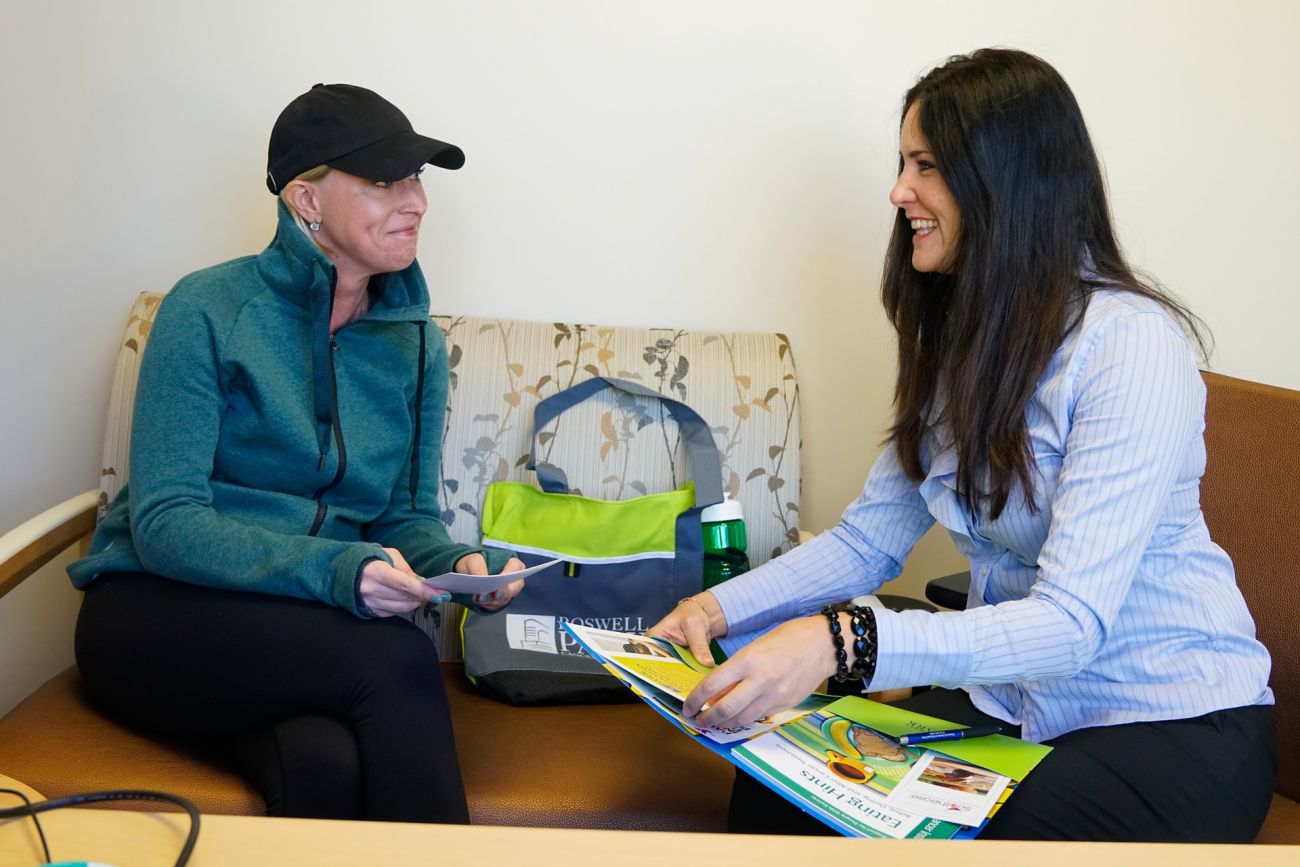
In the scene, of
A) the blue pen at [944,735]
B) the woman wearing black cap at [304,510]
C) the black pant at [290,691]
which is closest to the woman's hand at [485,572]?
the woman wearing black cap at [304,510]

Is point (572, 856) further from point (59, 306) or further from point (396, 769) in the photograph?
point (59, 306)

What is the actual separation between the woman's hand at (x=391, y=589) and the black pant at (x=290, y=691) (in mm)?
39

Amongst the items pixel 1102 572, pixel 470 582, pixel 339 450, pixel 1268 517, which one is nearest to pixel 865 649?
pixel 1102 572

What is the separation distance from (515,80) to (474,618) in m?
0.99

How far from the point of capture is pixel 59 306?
6.99 feet

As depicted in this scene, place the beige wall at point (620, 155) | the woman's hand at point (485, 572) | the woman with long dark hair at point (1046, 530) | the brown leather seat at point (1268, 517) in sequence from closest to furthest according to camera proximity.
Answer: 1. the woman with long dark hair at point (1046, 530)
2. the brown leather seat at point (1268, 517)
3. the woman's hand at point (485, 572)
4. the beige wall at point (620, 155)

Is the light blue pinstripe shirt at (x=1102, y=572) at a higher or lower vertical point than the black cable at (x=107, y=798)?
higher

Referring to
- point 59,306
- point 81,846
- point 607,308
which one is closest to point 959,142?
point 607,308

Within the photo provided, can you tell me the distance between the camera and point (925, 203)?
1.49 metres

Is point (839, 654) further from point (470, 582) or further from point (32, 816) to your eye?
point (32, 816)

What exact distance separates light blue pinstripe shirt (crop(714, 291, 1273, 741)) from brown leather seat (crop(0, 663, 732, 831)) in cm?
41

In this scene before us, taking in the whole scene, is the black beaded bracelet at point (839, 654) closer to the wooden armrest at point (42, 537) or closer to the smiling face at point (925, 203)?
the smiling face at point (925, 203)

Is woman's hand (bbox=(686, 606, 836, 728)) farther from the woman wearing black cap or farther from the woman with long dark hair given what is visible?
the woman wearing black cap

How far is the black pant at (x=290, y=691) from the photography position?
140 centimetres
